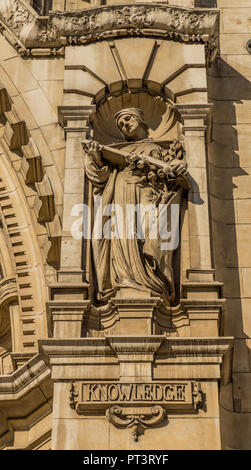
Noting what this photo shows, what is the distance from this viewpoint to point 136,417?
49.4 ft

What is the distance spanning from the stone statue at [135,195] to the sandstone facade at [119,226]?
2cm

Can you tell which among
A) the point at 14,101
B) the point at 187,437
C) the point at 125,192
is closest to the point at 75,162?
the point at 125,192

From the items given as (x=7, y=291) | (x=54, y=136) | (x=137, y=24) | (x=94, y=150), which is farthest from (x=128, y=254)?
(x=137, y=24)

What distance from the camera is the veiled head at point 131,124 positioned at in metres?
18.1

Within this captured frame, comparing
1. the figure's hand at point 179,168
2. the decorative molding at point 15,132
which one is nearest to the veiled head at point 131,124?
the figure's hand at point 179,168

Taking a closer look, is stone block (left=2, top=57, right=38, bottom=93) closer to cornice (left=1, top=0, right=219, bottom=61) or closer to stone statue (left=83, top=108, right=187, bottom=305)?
cornice (left=1, top=0, right=219, bottom=61)

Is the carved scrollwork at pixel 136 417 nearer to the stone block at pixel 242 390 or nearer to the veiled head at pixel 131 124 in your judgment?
the stone block at pixel 242 390

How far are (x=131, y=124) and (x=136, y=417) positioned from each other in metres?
5.31

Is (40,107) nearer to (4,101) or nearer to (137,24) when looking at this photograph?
(4,101)

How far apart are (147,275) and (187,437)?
2715 mm

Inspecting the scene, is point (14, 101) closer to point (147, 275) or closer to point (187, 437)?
point (147, 275)

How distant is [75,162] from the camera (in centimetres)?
1780
